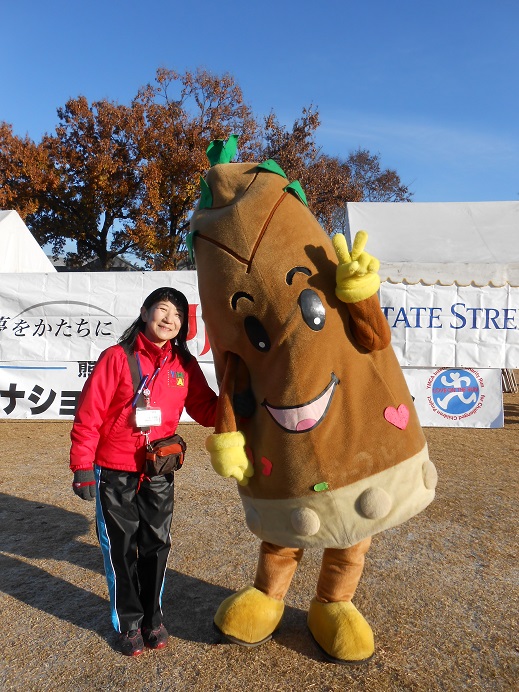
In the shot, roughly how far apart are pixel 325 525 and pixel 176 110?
20.1 metres

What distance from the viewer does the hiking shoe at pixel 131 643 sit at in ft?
8.73

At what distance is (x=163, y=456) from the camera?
2.66m

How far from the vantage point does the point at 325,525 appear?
237 cm

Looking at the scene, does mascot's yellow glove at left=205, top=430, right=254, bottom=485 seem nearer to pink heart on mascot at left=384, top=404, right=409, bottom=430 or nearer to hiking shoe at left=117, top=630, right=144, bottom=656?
pink heart on mascot at left=384, top=404, right=409, bottom=430

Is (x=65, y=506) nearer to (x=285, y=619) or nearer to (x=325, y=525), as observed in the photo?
(x=285, y=619)

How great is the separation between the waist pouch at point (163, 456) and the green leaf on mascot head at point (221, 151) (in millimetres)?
1378

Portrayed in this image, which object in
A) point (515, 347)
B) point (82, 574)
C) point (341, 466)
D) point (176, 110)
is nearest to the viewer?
point (341, 466)

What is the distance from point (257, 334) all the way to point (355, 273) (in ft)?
1.60

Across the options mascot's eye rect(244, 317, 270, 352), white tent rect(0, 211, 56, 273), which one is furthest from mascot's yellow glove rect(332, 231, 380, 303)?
white tent rect(0, 211, 56, 273)

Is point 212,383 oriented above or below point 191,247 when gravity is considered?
below

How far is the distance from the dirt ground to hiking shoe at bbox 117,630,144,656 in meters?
0.04

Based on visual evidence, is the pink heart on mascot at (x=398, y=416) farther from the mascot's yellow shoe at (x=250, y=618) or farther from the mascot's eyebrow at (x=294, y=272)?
the mascot's yellow shoe at (x=250, y=618)

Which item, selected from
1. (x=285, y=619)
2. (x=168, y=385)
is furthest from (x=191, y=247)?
(x=285, y=619)

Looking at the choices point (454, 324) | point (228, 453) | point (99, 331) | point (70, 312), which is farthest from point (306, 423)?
point (70, 312)
